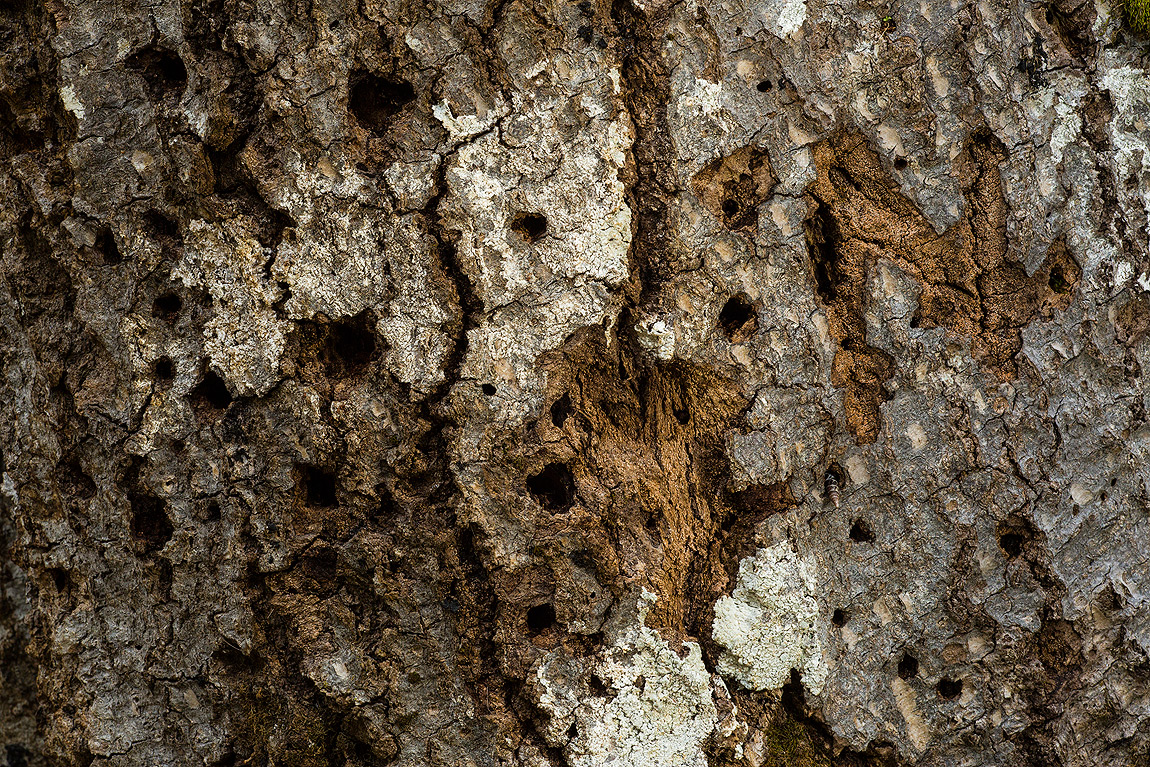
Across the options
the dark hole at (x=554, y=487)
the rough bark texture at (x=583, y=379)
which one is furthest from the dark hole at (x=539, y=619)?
the dark hole at (x=554, y=487)

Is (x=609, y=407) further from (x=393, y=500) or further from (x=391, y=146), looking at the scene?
(x=391, y=146)

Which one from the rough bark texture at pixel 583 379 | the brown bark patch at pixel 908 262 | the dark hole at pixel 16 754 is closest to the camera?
the rough bark texture at pixel 583 379

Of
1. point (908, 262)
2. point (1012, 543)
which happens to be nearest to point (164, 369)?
point (908, 262)

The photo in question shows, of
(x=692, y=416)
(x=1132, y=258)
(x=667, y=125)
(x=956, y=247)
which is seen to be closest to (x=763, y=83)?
(x=667, y=125)

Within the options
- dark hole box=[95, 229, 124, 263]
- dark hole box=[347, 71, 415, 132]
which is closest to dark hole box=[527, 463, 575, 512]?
dark hole box=[347, 71, 415, 132]

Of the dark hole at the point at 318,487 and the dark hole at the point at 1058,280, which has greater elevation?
the dark hole at the point at 1058,280

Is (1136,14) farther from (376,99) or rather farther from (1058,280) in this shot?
(376,99)

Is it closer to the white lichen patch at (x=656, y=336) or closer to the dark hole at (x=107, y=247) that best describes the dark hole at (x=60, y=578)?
the dark hole at (x=107, y=247)
